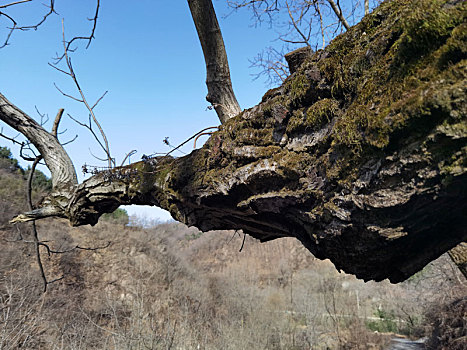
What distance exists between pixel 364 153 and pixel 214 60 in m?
1.97

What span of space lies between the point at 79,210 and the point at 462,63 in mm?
2868

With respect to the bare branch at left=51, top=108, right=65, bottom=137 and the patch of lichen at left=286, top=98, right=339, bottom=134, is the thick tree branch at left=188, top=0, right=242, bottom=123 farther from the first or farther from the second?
the bare branch at left=51, top=108, right=65, bottom=137

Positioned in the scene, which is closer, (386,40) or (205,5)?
(386,40)

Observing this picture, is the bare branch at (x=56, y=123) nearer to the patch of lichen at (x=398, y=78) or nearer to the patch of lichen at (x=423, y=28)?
the patch of lichen at (x=398, y=78)

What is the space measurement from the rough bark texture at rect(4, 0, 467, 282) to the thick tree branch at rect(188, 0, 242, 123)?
102cm

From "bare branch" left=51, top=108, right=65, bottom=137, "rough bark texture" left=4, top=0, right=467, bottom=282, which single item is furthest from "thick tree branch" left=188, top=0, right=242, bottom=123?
"bare branch" left=51, top=108, right=65, bottom=137

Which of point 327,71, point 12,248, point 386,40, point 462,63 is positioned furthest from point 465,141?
point 12,248

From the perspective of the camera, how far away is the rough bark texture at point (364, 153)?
3.54 feet

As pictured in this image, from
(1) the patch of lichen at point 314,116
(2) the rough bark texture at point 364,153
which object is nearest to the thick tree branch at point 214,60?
(2) the rough bark texture at point 364,153

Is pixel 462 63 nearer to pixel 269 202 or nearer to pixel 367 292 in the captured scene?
pixel 269 202

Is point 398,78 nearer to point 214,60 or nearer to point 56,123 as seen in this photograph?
point 214,60

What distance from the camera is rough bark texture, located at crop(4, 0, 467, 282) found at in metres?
1.08

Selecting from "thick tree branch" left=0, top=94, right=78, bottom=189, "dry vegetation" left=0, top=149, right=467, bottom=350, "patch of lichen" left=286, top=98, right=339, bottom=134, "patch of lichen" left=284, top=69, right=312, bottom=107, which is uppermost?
"thick tree branch" left=0, top=94, right=78, bottom=189

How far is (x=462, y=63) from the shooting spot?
101 centimetres
